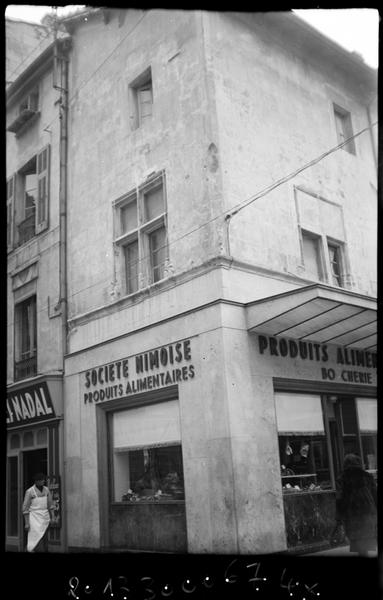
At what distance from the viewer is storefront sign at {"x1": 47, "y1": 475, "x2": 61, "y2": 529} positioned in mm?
11844

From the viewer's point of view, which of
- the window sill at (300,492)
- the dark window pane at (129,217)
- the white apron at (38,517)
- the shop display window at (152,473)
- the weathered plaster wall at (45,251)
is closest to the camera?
the window sill at (300,492)

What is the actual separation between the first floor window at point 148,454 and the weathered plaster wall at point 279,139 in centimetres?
319

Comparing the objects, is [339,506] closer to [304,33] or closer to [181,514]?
[181,514]

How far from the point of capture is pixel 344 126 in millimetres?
13320

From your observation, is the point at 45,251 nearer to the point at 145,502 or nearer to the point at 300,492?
the point at 145,502

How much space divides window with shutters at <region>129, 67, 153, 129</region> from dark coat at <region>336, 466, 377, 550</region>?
7.92m

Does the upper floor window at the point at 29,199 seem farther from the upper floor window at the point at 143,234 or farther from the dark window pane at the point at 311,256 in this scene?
the dark window pane at the point at 311,256

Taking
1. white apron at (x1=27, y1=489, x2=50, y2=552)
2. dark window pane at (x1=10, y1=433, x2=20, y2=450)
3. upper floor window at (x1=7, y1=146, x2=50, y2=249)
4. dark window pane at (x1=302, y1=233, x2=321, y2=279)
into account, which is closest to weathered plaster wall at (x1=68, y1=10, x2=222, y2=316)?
upper floor window at (x1=7, y1=146, x2=50, y2=249)

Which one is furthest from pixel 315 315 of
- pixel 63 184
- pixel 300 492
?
pixel 63 184

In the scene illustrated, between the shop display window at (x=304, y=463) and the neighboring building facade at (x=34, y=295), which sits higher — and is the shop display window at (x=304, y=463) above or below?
below

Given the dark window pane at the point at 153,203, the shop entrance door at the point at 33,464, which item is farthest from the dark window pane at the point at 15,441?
the dark window pane at the point at 153,203

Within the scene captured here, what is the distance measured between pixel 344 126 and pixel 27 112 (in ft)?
25.4

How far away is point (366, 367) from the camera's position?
12.0 metres

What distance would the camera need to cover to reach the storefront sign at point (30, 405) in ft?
41.8
